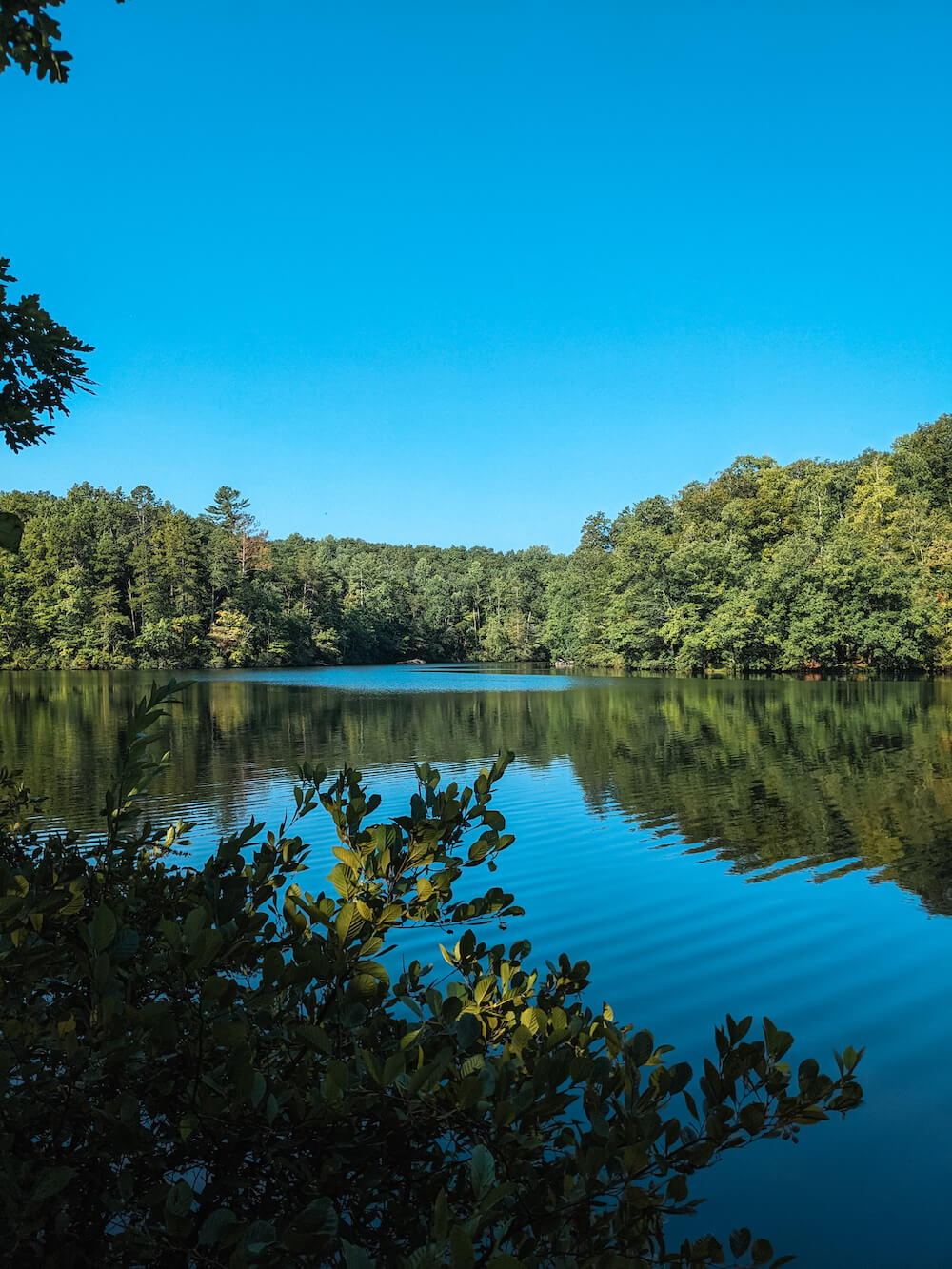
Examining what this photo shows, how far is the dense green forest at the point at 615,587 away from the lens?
50.6 metres

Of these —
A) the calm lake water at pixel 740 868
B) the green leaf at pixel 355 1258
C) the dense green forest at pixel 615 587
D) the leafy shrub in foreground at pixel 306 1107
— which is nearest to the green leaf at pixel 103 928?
the leafy shrub in foreground at pixel 306 1107

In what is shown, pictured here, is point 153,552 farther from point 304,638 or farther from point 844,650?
point 844,650

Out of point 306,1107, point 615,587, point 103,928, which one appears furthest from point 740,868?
point 615,587

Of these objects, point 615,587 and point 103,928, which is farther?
point 615,587

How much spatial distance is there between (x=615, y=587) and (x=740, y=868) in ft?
186

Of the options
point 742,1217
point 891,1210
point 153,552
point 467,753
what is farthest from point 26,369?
point 153,552

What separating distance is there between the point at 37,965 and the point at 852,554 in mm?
54525

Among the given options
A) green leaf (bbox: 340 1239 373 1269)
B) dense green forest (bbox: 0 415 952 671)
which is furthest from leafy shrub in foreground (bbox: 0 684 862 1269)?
dense green forest (bbox: 0 415 952 671)

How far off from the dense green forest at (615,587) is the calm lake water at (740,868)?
2649 cm

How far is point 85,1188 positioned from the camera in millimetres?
1857

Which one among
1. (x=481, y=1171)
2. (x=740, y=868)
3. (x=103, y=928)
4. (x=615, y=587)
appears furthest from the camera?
(x=615, y=587)

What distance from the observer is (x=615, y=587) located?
2554 inches

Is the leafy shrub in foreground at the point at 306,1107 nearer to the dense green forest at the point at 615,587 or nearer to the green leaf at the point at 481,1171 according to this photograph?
the green leaf at the point at 481,1171

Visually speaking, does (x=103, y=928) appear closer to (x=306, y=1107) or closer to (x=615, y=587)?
(x=306, y=1107)
